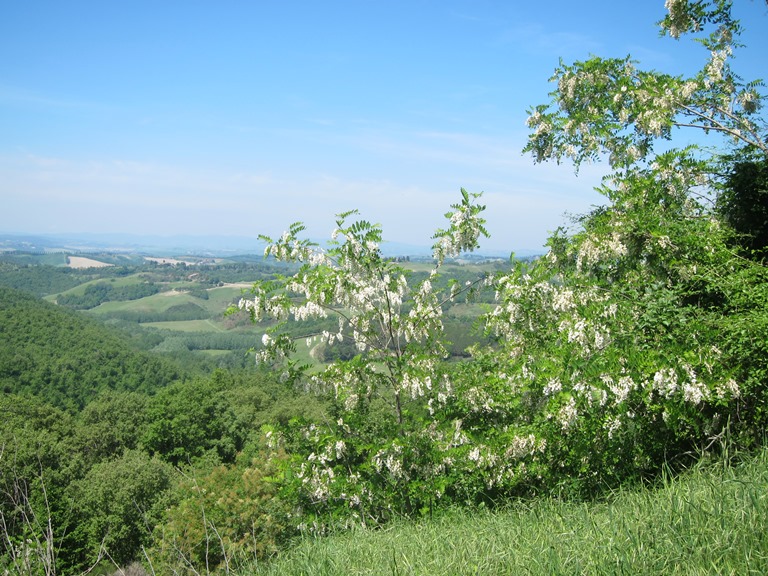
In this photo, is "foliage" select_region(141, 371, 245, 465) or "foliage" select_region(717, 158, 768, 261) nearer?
"foliage" select_region(717, 158, 768, 261)

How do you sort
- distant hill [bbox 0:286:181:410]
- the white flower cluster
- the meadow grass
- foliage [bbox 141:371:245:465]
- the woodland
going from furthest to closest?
distant hill [bbox 0:286:181:410] → foliage [bbox 141:371:245:465] → the white flower cluster → the woodland → the meadow grass

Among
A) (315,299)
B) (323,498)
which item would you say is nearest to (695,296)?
(315,299)

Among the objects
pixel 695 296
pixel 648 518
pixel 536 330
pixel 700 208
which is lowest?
pixel 648 518

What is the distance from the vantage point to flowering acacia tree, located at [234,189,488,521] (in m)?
6.42

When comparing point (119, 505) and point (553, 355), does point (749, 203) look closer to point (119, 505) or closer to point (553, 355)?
point (553, 355)

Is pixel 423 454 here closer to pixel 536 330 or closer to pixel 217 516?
pixel 536 330

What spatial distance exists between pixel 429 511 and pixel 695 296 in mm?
4064

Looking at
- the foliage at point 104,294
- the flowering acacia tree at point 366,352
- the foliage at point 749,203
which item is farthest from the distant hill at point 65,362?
the foliage at point 104,294

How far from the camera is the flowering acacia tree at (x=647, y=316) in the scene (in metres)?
4.79

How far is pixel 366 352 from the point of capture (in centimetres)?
726

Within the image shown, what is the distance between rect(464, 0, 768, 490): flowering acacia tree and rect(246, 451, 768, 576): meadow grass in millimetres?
895

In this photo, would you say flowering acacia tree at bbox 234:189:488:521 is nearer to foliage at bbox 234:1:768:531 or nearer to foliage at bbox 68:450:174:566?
foliage at bbox 234:1:768:531

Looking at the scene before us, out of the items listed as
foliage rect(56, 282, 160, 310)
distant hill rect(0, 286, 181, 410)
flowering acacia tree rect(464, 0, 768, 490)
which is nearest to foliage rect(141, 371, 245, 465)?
distant hill rect(0, 286, 181, 410)

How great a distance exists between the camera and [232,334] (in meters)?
138
